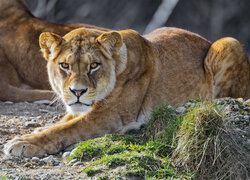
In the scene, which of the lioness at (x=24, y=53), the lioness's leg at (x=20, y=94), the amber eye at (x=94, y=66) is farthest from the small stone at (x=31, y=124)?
the lioness at (x=24, y=53)

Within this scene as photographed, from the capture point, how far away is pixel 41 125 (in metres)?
4.91

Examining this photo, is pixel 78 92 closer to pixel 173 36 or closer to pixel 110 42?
pixel 110 42

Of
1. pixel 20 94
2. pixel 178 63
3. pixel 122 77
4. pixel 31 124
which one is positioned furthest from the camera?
pixel 20 94

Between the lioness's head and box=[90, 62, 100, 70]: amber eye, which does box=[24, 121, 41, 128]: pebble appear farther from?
box=[90, 62, 100, 70]: amber eye

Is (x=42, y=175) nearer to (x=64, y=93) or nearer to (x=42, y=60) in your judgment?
(x=64, y=93)

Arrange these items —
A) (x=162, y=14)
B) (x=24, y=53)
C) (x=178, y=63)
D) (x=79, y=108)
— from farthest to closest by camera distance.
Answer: (x=162, y=14)
(x=24, y=53)
(x=178, y=63)
(x=79, y=108)

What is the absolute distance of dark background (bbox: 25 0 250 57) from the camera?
8.91m

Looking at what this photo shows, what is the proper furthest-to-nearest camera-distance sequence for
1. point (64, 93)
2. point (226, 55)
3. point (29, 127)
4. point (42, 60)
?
point (42, 60)
point (226, 55)
point (29, 127)
point (64, 93)

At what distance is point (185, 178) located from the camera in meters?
3.56

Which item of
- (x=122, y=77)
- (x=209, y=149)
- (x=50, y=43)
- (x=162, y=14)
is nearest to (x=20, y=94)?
(x=50, y=43)

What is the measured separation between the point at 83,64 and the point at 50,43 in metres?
0.48

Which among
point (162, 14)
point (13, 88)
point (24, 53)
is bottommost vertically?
point (13, 88)

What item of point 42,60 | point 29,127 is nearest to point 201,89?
point 29,127

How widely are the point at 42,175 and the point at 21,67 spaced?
3.48 metres
